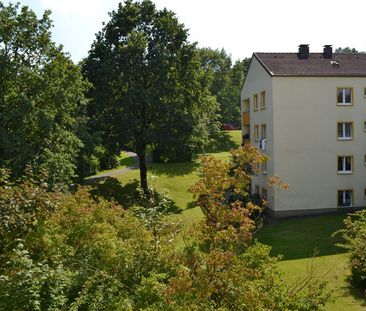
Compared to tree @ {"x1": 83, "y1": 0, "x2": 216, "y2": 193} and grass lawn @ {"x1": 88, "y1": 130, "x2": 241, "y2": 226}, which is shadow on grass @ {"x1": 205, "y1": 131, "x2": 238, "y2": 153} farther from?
tree @ {"x1": 83, "y1": 0, "x2": 216, "y2": 193}

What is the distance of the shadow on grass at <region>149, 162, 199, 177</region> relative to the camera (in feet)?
151

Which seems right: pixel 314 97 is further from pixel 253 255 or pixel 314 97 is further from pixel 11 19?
pixel 253 255

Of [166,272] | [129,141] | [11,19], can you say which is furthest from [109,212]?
[129,141]

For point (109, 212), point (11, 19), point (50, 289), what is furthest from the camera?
point (11, 19)

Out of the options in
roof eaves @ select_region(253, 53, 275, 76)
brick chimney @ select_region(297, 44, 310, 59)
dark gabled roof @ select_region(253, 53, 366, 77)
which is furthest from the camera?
brick chimney @ select_region(297, 44, 310, 59)

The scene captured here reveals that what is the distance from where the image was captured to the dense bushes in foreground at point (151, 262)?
7547 mm

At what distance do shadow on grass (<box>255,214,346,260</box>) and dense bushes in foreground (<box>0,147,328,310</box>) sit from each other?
15400 millimetres

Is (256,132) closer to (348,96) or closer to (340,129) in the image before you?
(340,129)

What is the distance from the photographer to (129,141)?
36.7m

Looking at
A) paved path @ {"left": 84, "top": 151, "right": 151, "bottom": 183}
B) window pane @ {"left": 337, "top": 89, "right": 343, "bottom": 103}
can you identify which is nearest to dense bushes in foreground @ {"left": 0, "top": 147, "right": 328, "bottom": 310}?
window pane @ {"left": 337, "top": 89, "right": 343, "bottom": 103}

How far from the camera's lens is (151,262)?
1040cm

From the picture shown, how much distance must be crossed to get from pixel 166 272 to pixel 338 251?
17.9 metres

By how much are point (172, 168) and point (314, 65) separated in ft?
65.2

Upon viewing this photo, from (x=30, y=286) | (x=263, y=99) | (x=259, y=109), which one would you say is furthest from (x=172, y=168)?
(x=30, y=286)
